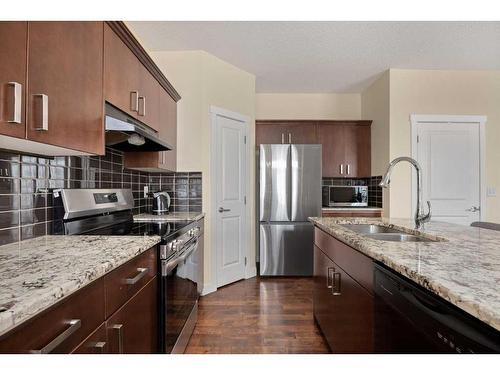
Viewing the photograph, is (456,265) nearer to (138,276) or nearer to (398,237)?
(398,237)

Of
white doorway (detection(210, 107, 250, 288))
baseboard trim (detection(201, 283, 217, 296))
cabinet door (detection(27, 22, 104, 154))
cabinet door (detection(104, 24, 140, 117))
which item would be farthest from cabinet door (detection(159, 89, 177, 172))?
baseboard trim (detection(201, 283, 217, 296))

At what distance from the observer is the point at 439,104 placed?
3678mm

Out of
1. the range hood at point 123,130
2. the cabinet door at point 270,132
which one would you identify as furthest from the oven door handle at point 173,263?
the cabinet door at point 270,132

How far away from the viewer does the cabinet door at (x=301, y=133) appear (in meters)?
4.09

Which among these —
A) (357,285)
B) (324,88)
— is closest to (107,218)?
Result: (357,285)

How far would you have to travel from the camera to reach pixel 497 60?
132 inches

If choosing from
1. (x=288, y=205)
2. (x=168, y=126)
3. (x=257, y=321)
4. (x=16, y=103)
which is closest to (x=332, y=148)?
(x=288, y=205)

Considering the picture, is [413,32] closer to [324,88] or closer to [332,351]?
[324,88]

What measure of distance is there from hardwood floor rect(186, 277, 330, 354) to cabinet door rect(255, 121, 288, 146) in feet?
6.47

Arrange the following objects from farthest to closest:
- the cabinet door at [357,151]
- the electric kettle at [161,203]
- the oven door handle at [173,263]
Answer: the cabinet door at [357,151] < the electric kettle at [161,203] < the oven door handle at [173,263]

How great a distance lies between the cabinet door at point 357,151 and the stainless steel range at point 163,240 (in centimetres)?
282

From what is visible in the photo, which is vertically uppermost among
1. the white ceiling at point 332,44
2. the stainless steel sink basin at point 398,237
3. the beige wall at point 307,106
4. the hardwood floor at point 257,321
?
the white ceiling at point 332,44

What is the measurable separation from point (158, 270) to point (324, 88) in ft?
A: 12.4

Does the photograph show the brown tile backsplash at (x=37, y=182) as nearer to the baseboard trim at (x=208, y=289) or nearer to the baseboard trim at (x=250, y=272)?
the baseboard trim at (x=208, y=289)
